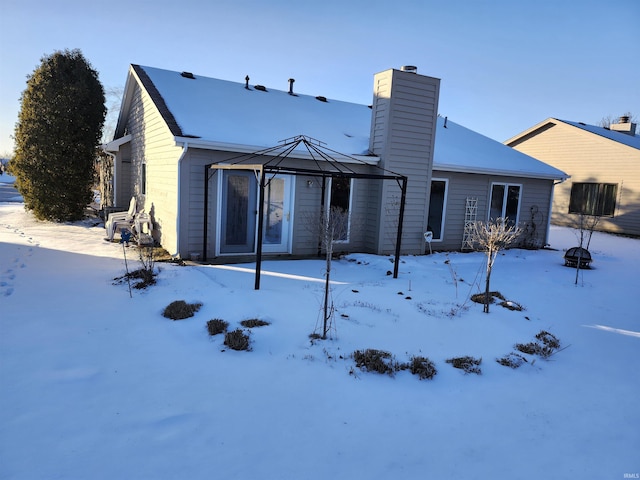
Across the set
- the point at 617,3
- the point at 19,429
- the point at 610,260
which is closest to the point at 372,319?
the point at 19,429

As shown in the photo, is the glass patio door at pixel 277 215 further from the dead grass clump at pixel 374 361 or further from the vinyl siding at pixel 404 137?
the dead grass clump at pixel 374 361

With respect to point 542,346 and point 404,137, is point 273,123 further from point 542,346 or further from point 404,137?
point 542,346

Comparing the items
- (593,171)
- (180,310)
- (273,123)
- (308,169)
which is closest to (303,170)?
(308,169)

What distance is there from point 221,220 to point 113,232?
134 inches

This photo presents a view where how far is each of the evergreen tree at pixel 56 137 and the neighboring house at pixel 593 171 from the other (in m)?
20.3

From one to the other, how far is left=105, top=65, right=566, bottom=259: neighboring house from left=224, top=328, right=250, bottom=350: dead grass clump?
2.70 metres

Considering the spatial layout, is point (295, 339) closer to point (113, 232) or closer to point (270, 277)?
point (270, 277)

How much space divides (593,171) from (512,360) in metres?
18.5

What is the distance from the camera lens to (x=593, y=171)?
1945cm

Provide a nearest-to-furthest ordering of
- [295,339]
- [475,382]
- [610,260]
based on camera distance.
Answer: [475,382], [295,339], [610,260]

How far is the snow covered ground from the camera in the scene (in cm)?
293

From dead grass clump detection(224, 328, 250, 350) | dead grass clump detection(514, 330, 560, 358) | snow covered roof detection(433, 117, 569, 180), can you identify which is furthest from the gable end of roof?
dead grass clump detection(514, 330, 560, 358)

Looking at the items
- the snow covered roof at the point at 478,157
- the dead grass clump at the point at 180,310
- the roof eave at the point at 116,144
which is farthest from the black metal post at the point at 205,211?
the roof eave at the point at 116,144

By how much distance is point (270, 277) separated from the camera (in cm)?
758
